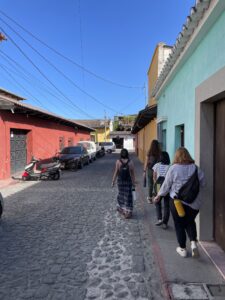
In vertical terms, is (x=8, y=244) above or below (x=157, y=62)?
below

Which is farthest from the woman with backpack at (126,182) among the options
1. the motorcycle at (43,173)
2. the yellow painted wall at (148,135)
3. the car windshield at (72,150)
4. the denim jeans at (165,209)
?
the car windshield at (72,150)

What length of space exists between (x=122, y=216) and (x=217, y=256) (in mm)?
2949

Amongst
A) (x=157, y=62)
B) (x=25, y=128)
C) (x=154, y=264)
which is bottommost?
(x=154, y=264)

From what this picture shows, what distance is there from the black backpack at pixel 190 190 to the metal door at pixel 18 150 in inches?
461

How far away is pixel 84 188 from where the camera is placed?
446 inches

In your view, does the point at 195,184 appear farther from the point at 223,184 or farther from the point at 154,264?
the point at 154,264

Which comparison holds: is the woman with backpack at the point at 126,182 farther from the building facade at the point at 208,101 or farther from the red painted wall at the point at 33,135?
the red painted wall at the point at 33,135

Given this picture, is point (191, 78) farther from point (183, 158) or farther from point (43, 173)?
point (43, 173)

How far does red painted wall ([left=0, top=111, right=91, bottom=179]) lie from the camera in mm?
13219

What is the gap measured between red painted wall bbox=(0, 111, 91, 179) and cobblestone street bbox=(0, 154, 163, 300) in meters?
5.56

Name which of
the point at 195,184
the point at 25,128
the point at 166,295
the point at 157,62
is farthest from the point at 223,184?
the point at 25,128

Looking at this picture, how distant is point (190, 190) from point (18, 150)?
12.8 m

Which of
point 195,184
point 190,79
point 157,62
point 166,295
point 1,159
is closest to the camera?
point 166,295

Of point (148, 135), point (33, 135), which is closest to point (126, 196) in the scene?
point (148, 135)
